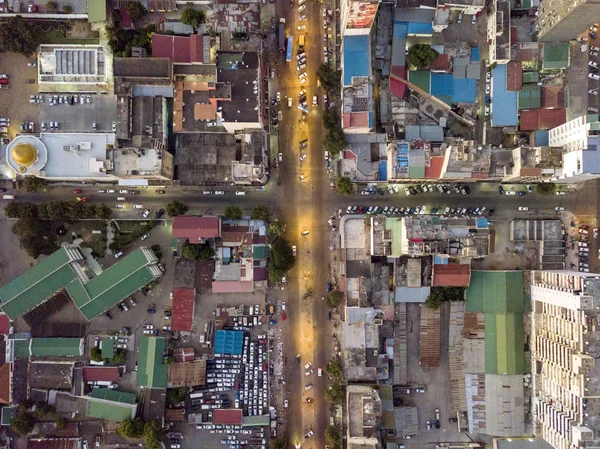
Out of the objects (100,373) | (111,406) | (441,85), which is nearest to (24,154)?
(100,373)

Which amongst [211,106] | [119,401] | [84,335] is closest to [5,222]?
[84,335]

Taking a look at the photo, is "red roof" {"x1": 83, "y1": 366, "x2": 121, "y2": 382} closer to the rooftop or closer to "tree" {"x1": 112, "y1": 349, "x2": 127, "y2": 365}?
"tree" {"x1": 112, "y1": 349, "x2": 127, "y2": 365}

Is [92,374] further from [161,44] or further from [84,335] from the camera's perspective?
[161,44]

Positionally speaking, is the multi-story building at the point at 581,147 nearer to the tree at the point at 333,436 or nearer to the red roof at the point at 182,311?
the tree at the point at 333,436

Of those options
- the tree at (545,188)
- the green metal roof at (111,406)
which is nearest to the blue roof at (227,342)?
the green metal roof at (111,406)

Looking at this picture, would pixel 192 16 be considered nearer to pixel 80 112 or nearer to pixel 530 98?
pixel 80 112
